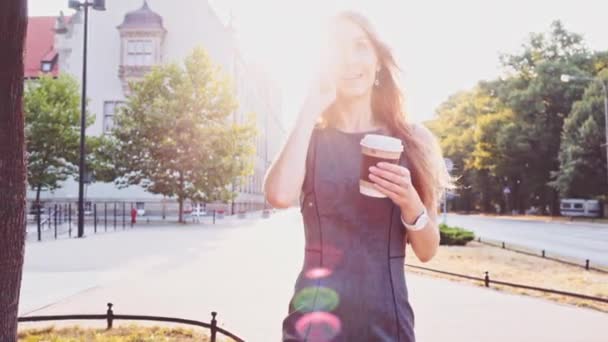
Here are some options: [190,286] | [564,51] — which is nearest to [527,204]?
[564,51]

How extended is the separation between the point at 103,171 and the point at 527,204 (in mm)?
47927

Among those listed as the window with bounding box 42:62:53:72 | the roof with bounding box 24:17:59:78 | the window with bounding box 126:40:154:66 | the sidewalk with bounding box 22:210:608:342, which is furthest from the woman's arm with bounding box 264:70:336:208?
the window with bounding box 42:62:53:72

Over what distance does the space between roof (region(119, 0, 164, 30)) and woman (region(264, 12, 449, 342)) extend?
48.9 metres

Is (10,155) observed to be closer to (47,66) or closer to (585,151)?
(585,151)

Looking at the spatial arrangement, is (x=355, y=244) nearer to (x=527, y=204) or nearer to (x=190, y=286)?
(x=190, y=286)

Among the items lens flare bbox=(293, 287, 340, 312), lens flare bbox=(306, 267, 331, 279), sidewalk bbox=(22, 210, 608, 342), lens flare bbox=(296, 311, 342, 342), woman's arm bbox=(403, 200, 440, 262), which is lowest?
sidewalk bbox=(22, 210, 608, 342)

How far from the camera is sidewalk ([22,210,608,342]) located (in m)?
7.84

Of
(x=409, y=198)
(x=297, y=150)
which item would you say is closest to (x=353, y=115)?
(x=297, y=150)

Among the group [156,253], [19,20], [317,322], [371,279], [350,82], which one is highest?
→ [19,20]

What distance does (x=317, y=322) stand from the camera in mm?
1914

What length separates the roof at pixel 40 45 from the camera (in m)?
55.9

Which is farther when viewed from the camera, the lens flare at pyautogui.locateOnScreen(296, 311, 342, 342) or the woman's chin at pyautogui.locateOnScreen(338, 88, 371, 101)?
the woman's chin at pyautogui.locateOnScreen(338, 88, 371, 101)

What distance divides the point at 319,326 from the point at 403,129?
77 centimetres

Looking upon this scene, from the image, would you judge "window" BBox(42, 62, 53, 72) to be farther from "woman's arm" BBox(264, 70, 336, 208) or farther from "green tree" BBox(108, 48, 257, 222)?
"woman's arm" BBox(264, 70, 336, 208)
